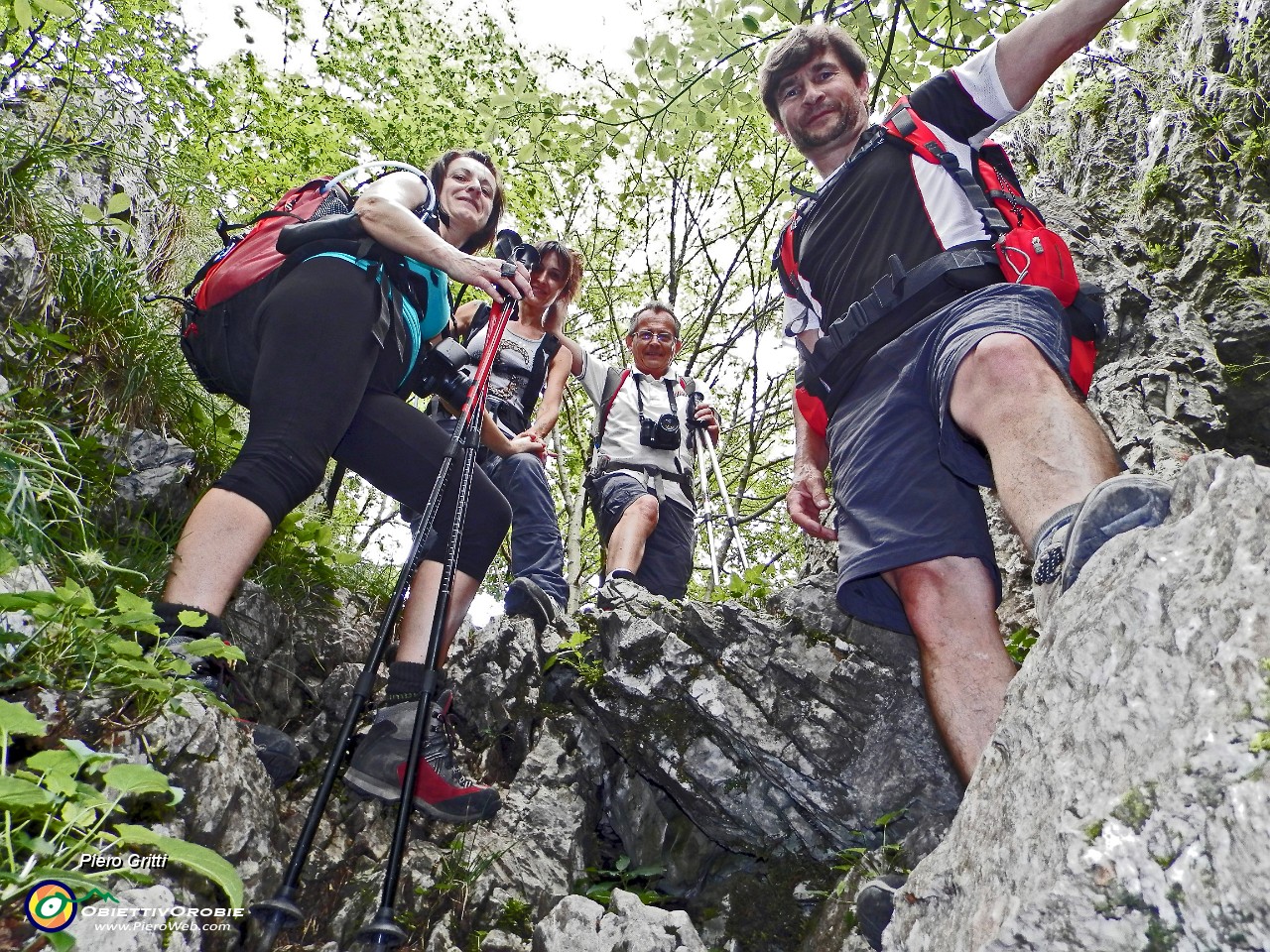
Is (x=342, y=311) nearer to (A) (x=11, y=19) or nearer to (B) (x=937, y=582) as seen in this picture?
(B) (x=937, y=582)

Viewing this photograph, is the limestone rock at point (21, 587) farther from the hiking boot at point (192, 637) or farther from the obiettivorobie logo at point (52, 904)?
the obiettivorobie logo at point (52, 904)

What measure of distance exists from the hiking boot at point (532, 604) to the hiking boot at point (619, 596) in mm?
491

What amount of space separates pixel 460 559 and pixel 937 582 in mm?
2268

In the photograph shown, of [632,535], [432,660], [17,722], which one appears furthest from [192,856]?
[632,535]

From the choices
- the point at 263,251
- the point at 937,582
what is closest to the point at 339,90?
the point at 263,251

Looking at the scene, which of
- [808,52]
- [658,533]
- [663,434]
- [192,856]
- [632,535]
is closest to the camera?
[192,856]

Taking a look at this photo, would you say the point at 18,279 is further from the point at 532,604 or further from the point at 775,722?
the point at 775,722

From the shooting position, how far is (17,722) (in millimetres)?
1871

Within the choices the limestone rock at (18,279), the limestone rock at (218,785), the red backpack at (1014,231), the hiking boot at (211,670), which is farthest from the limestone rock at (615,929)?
the limestone rock at (18,279)

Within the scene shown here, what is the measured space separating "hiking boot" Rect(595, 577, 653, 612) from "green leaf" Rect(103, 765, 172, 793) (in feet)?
8.37

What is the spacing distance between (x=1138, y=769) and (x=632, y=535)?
477cm

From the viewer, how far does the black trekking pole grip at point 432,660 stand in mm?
2340

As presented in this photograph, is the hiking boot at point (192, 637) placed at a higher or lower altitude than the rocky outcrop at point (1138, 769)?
lower

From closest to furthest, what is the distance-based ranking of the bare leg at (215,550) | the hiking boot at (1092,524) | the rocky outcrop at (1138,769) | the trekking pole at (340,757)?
1. the rocky outcrop at (1138,769)
2. the hiking boot at (1092,524)
3. the trekking pole at (340,757)
4. the bare leg at (215,550)
